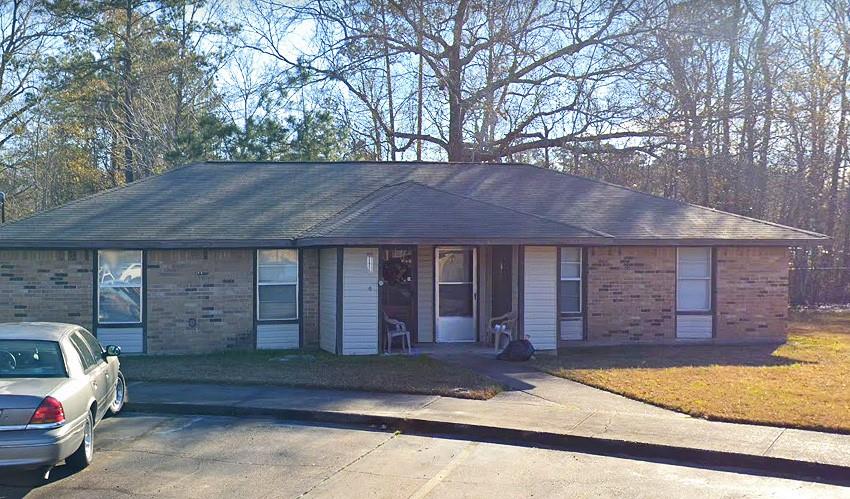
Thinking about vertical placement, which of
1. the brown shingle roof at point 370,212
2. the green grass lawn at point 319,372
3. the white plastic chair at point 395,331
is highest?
the brown shingle roof at point 370,212

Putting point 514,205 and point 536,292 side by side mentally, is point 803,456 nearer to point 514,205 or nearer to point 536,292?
point 536,292

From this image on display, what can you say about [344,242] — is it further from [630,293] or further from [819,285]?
[819,285]

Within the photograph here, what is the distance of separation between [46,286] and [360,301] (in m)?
5.97

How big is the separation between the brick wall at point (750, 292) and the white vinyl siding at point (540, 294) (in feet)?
14.0

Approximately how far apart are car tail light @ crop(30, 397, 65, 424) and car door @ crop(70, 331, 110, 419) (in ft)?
3.91

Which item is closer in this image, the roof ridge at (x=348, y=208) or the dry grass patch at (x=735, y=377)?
the dry grass patch at (x=735, y=377)

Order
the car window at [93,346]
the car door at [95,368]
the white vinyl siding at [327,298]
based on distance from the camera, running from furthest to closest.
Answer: the white vinyl siding at [327,298] < the car window at [93,346] < the car door at [95,368]

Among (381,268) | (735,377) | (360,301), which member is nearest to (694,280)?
(735,377)

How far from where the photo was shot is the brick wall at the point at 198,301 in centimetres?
1565

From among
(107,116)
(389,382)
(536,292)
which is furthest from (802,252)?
(107,116)

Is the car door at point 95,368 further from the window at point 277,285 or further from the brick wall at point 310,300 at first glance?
the brick wall at point 310,300

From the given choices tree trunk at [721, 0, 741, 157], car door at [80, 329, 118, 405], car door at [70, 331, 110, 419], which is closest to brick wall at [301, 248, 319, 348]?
car door at [80, 329, 118, 405]

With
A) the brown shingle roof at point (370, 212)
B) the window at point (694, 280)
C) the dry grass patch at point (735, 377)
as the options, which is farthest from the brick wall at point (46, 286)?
the window at point (694, 280)

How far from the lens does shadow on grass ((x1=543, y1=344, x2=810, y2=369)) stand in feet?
46.3
